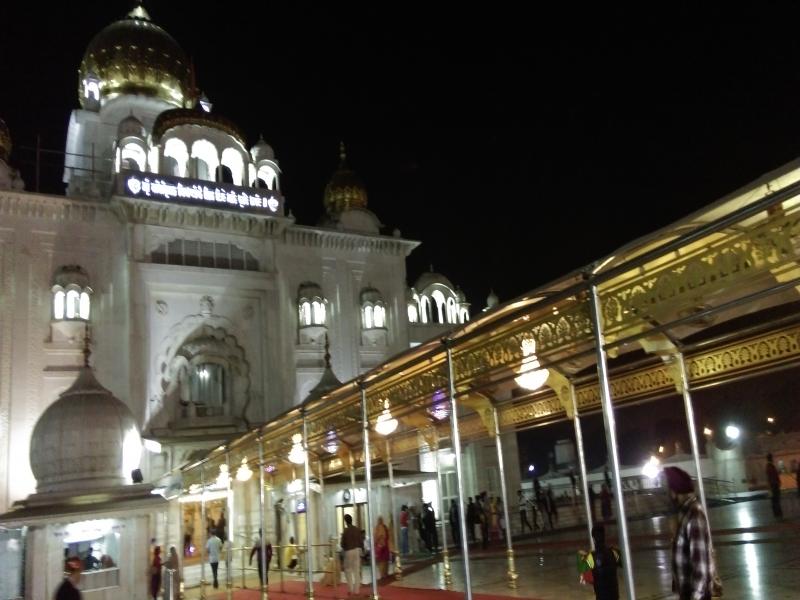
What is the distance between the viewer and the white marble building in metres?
22.6

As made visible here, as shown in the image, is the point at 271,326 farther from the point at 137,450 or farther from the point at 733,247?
the point at 733,247

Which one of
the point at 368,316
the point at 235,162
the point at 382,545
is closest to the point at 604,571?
the point at 382,545

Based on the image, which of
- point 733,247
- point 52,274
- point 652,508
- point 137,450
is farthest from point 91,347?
point 733,247

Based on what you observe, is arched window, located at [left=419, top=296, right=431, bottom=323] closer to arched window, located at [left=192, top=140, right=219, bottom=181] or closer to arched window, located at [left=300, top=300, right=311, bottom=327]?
arched window, located at [left=300, top=300, right=311, bottom=327]

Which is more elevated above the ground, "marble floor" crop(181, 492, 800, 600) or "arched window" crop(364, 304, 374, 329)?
A: "arched window" crop(364, 304, 374, 329)

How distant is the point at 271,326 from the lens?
2578 cm

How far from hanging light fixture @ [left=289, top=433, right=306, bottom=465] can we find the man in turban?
6.12 metres

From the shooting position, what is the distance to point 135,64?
30.3 m

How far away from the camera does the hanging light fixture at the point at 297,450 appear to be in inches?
420

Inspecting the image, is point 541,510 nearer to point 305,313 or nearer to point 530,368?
point 305,313

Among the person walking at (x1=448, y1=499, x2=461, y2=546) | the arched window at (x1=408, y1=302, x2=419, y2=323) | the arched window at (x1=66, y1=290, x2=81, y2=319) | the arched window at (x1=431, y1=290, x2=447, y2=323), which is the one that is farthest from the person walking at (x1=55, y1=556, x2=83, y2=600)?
the arched window at (x1=431, y1=290, x2=447, y2=323)

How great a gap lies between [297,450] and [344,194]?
2068 cm

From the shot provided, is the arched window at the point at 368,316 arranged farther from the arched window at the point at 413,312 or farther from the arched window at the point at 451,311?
the arched window at the point at 451,311

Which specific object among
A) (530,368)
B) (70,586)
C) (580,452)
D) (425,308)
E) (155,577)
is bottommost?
(155,577)
